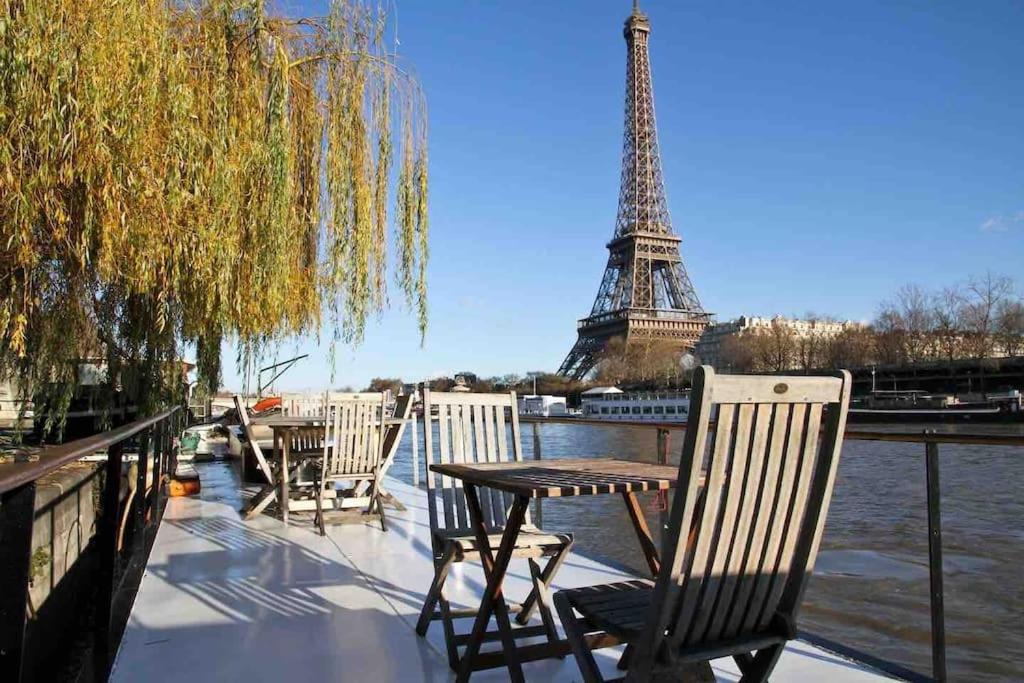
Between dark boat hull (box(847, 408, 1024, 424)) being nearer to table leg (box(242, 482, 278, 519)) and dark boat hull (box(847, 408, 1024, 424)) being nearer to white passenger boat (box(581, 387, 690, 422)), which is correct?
white passenger boat (box(581, 387, 690, 422))

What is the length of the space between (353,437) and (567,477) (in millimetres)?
3283

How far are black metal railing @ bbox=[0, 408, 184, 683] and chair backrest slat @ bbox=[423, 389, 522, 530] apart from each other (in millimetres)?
1097


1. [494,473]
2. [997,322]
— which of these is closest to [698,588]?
[494,473]

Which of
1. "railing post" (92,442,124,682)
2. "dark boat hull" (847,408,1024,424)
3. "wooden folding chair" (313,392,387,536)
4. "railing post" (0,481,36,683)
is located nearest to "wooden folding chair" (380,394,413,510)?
"wooden folding chair" (313,392,387,536)

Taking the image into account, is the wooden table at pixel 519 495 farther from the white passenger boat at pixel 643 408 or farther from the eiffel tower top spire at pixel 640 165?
the eiffel tower top spire at pixel 640 165

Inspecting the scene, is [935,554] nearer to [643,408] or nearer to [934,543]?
[934,543]

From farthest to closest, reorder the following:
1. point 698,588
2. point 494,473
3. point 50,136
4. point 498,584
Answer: point 50,136, point 494,473, point 498,584, point 698,588

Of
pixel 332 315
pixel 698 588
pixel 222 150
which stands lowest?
pixel 698 588

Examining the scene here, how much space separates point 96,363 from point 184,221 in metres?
1.87

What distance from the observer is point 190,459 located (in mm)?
10148

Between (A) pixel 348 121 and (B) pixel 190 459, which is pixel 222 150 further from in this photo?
(B) pixel 190 459

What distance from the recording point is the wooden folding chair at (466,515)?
2.60 metres

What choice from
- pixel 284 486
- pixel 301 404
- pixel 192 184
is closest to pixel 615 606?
pixel 192 184

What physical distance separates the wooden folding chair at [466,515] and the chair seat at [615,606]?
0.43 m
